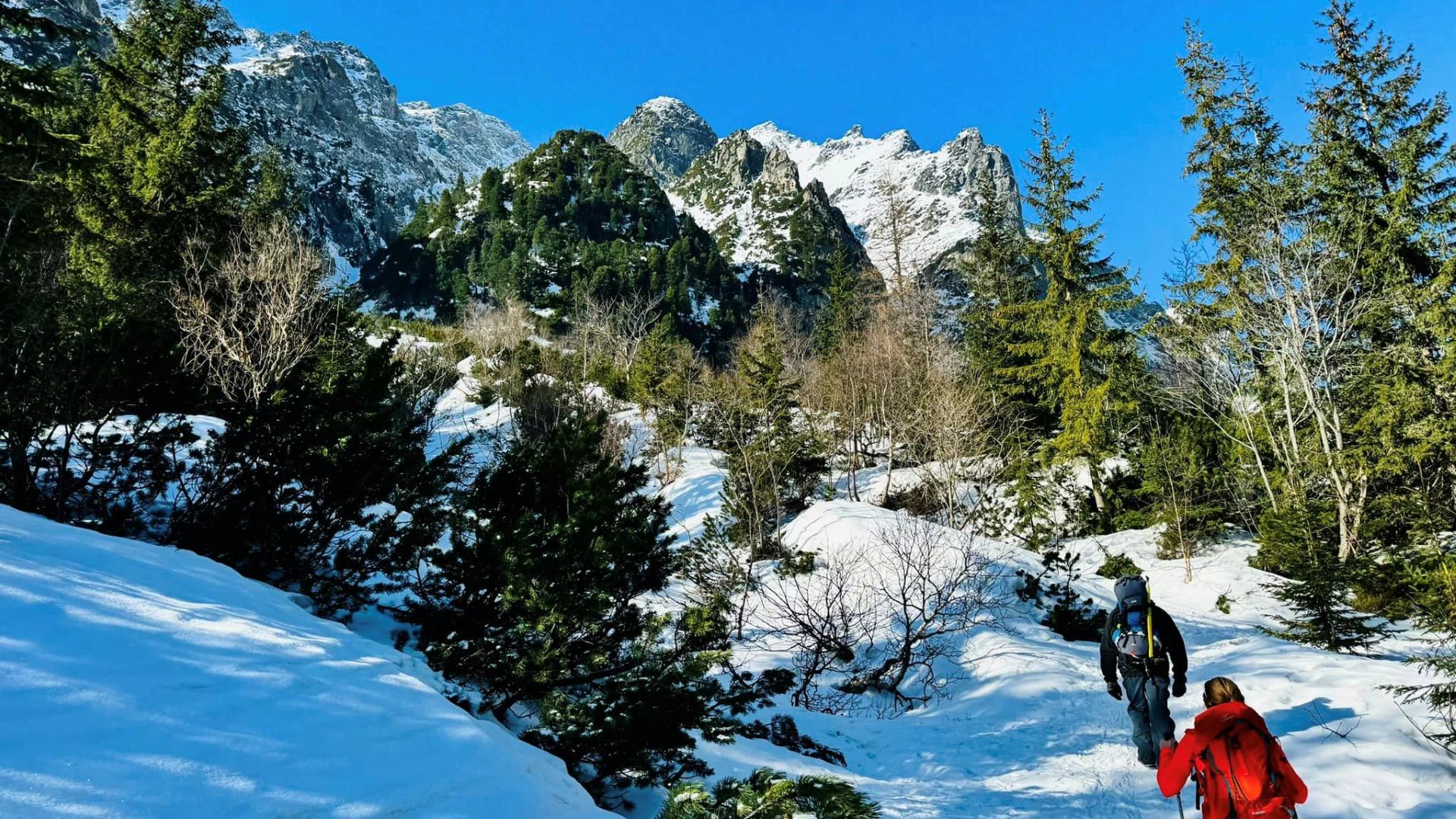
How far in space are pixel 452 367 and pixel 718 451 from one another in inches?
575

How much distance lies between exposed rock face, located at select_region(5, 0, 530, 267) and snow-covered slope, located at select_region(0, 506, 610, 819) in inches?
2449

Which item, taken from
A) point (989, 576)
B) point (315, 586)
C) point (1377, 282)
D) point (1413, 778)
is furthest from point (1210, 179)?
point (315, 586)

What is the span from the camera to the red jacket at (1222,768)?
10.6 feet

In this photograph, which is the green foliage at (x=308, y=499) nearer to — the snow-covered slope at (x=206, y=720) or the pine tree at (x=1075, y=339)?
the snow-covered slope at (x=206, y=720)

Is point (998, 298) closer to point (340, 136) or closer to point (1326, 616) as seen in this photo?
point (1326, 616)

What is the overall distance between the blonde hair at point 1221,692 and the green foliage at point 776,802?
8.04ft

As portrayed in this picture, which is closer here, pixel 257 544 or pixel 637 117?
pixel 257 544

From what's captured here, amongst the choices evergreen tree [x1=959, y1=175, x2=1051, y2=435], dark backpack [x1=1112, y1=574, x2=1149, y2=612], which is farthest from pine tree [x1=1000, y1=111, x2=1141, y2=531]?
dark backpack [x1=1112, y1=574, x2=1149, y2=612]

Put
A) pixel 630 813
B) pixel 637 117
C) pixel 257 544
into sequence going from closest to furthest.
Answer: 1. pixel 630 813
2. pixel 257 544
3. pixel 637 117

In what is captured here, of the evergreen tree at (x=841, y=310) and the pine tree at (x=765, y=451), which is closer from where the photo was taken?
the pine tree at (x=765, y=451)

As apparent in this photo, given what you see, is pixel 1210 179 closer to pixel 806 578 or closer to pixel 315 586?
pixel 806 578

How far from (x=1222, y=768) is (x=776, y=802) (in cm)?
266

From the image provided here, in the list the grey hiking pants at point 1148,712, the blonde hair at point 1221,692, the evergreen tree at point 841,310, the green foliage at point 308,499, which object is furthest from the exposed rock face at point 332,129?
the blonde hair at point 1221,692

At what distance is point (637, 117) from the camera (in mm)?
143500
